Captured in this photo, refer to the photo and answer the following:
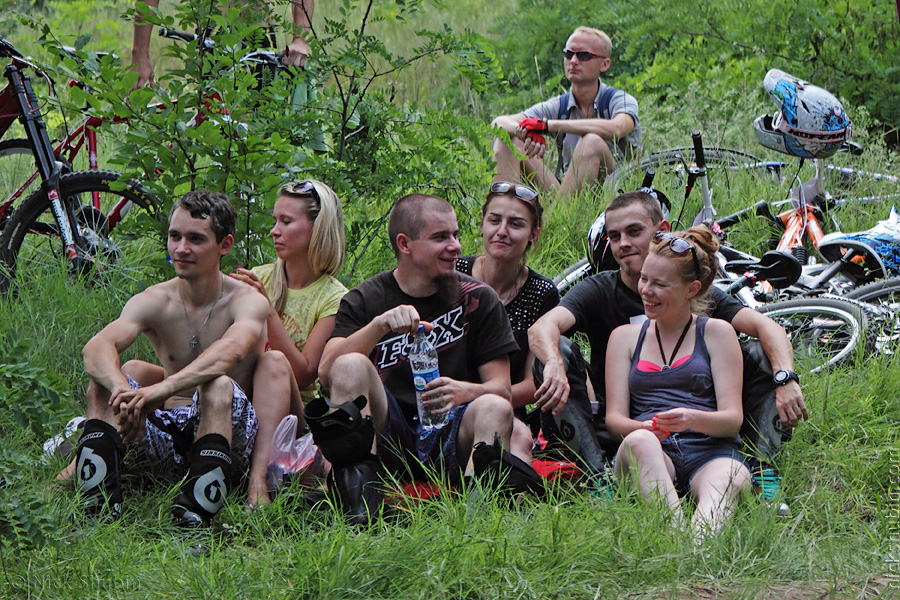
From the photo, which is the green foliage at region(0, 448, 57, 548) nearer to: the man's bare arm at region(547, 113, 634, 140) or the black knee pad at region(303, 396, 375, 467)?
the black knee pad at region(303, 396, 375, 467)

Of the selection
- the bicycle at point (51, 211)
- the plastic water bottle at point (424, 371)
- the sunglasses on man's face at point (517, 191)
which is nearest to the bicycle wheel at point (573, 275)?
the sunglasses on man's face at point (517, 191)

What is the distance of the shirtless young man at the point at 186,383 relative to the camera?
3799 millimetres

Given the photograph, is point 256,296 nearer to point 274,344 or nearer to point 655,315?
point 274,344

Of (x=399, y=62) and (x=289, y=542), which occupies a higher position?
(x=399, y=62)

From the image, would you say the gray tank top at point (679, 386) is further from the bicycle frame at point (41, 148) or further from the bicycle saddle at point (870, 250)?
the bicycle frame at point (41, 148)

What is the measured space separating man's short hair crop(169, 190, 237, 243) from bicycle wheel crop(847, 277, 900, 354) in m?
3.22

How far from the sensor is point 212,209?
4270mm

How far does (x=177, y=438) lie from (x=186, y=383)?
0.35m

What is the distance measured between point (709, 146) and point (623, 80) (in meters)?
3.27

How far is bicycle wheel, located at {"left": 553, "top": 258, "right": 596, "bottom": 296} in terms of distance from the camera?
585 cm

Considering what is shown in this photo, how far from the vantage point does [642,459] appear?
3732mm

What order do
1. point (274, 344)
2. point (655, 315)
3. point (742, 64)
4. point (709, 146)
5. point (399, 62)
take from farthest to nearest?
point (742, 64) → point (709, 146) → point (399, 62) → point (274, 344) → point (655, 315)

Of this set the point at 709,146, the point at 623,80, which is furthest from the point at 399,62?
the point at 623,80

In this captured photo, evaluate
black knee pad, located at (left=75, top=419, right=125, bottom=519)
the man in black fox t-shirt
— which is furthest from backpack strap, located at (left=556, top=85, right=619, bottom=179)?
black knee pad, located at (left=75, top=419, right=125, bottom=519)
